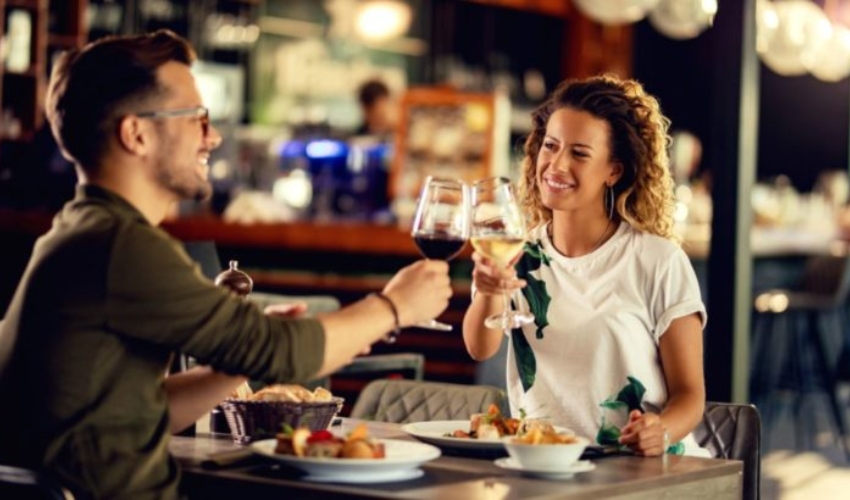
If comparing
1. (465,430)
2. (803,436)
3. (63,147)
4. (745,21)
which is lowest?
(803,436)

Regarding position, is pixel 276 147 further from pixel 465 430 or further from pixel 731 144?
pixel 465 430

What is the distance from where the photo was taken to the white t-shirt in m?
2.88

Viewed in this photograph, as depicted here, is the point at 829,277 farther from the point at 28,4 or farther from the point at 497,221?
the point at 497,221

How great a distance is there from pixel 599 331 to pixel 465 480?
781 mm

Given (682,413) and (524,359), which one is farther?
(524,359)

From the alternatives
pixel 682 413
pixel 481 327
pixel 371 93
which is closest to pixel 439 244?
pixel 481 327

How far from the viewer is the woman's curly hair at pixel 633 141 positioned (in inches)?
120

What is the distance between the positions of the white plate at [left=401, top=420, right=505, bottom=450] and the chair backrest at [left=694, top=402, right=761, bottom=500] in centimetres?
65

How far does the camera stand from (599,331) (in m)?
2.89

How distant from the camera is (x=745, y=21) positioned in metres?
5.13

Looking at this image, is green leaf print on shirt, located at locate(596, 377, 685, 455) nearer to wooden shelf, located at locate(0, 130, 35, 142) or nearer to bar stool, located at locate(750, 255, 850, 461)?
bar stool, located at locate(750, 255, 850, 461)

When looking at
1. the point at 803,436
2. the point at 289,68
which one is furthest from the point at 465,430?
the point at 289,68

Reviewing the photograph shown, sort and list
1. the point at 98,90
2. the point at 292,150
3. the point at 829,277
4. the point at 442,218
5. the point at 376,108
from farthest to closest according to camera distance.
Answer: the point at 292,150 < the point at 376,108 < the point at 829,277 < the point at 442,218 < the point at 98,90

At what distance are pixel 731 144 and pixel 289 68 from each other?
24.2 ft
